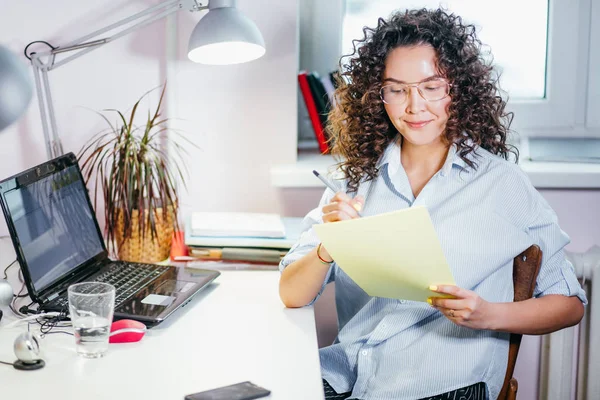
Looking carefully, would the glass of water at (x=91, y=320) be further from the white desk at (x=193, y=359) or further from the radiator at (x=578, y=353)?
the radiator at (x=578, y=353)

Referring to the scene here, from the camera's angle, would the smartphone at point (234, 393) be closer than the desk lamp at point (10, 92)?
Yes

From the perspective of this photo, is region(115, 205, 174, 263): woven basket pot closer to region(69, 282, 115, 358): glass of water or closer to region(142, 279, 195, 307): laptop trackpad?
region(142, 279, 195, 307): laptop trackpad

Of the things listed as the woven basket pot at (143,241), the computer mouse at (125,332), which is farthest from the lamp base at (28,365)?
the woven basket pot at (143,241)

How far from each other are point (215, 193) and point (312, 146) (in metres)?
0.38

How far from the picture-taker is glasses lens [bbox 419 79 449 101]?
132cm

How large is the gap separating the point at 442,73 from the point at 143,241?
2.55 feet

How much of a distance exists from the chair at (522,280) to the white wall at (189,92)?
2.63 feet

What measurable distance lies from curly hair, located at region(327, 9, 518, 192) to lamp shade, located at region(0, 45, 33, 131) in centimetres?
64

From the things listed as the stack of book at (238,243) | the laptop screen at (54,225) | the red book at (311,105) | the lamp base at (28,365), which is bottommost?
the lamp base at (28,365)

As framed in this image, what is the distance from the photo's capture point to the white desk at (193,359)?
3.31 feet

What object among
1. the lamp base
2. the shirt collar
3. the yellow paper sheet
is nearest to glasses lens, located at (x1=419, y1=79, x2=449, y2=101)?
the shirt collar

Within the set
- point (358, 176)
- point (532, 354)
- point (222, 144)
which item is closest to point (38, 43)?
point (222, 144)

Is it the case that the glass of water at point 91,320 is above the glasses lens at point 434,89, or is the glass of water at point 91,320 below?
below

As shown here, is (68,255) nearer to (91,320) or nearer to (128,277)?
(128,277)
